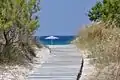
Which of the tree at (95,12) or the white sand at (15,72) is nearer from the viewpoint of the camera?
the white sand at (15,72)

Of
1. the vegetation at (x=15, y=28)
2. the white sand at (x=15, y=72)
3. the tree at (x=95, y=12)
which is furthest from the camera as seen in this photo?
the tree at (x=95, y=12)

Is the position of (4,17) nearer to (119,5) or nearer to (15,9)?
(15,9)

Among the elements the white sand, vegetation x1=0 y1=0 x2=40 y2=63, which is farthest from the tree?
the white sand

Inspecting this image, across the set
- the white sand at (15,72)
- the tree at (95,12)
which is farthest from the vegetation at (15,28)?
the tree at (95,12)

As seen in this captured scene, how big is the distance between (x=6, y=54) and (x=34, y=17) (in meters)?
5.14

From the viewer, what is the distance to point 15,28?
16.9 meters

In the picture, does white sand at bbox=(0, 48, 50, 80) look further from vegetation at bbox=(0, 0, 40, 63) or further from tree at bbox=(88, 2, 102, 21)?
tree at bbox=(88, 2, 102, 21)

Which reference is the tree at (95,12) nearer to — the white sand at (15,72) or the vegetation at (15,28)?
the vegetation at (15,28)

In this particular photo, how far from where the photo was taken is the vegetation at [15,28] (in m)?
15.9

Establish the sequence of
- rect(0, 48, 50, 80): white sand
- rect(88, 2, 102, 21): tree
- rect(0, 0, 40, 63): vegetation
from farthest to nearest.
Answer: rect(88, 2, 102, 21): tree < rect(0, 0, 40, 63): vegetation < rect(0, 48, 50, 80): white sand

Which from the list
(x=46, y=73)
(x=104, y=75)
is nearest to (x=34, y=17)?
(x=46, y=73)

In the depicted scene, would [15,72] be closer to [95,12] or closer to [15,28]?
[15,28]

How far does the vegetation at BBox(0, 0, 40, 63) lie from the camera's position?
1594cm

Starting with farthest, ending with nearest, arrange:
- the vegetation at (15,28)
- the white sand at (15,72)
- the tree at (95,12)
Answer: the tree at (95,12), the vegetation at (15,28), the white sand at (15,72)
